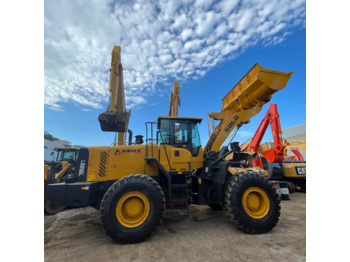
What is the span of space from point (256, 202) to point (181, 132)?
2.66 metres

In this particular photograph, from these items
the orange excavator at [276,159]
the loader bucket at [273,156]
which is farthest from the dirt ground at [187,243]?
the orange excavator at [276,159]

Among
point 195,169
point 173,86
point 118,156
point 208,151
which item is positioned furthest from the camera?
point 173,86

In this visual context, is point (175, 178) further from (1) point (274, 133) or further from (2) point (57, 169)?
(2) point (57, 169)

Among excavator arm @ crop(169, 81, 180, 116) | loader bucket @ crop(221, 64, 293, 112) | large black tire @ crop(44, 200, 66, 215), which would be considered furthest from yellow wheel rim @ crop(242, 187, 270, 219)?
large black tire @ crop(44, 200, 66, 215)

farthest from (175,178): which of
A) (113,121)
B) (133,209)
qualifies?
(113,121)

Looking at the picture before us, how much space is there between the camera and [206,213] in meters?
6.13

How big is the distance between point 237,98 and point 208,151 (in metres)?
1.93

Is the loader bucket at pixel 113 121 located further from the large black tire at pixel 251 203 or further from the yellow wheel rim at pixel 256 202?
the yellow wheel rim at pixel 256 202

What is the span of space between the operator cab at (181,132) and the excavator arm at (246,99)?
72 centimetres

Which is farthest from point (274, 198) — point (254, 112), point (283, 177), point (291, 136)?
point (291, 136)

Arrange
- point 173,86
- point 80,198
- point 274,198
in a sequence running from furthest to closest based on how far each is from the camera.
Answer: point 173,86 → point 274,198 → point 80,198

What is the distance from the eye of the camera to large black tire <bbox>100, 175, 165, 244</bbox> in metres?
3.94

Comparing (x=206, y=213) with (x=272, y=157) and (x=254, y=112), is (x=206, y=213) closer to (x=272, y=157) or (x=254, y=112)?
(x=254, y=112)

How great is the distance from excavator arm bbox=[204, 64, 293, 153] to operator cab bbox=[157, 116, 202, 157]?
28.2 inches
